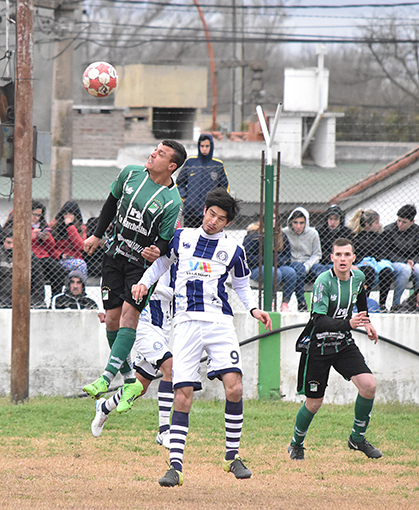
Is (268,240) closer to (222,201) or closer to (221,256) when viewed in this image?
(221,256)

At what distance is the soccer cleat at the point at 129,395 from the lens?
6.23 metres

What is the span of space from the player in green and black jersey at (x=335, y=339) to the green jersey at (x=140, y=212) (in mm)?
1643

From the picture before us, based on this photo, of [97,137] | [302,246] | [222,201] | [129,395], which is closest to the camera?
[222,201]

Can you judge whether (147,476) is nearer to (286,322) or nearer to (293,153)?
(286,322)

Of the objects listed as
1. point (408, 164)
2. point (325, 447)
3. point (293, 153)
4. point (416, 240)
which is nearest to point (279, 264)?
point (416, 240)

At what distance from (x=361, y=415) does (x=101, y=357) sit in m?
4.02

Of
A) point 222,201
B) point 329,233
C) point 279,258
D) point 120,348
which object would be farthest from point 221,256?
point 329,233

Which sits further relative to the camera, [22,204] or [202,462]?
[22,204]

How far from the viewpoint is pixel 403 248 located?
10.2 metres

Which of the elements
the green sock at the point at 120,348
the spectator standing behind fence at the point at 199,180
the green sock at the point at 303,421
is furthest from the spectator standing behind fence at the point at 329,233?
the green sock at the point at 120,348

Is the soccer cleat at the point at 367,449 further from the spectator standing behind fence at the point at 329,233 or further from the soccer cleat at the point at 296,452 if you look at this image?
the spectator standing behind fence at the point at 329,233

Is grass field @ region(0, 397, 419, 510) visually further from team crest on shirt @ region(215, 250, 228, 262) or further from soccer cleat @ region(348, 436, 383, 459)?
team crest on shirt @ region(215, 250, 228, 262)

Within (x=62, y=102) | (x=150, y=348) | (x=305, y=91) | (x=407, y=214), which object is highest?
(x=305, y=91)

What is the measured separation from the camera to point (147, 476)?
22.7ft
